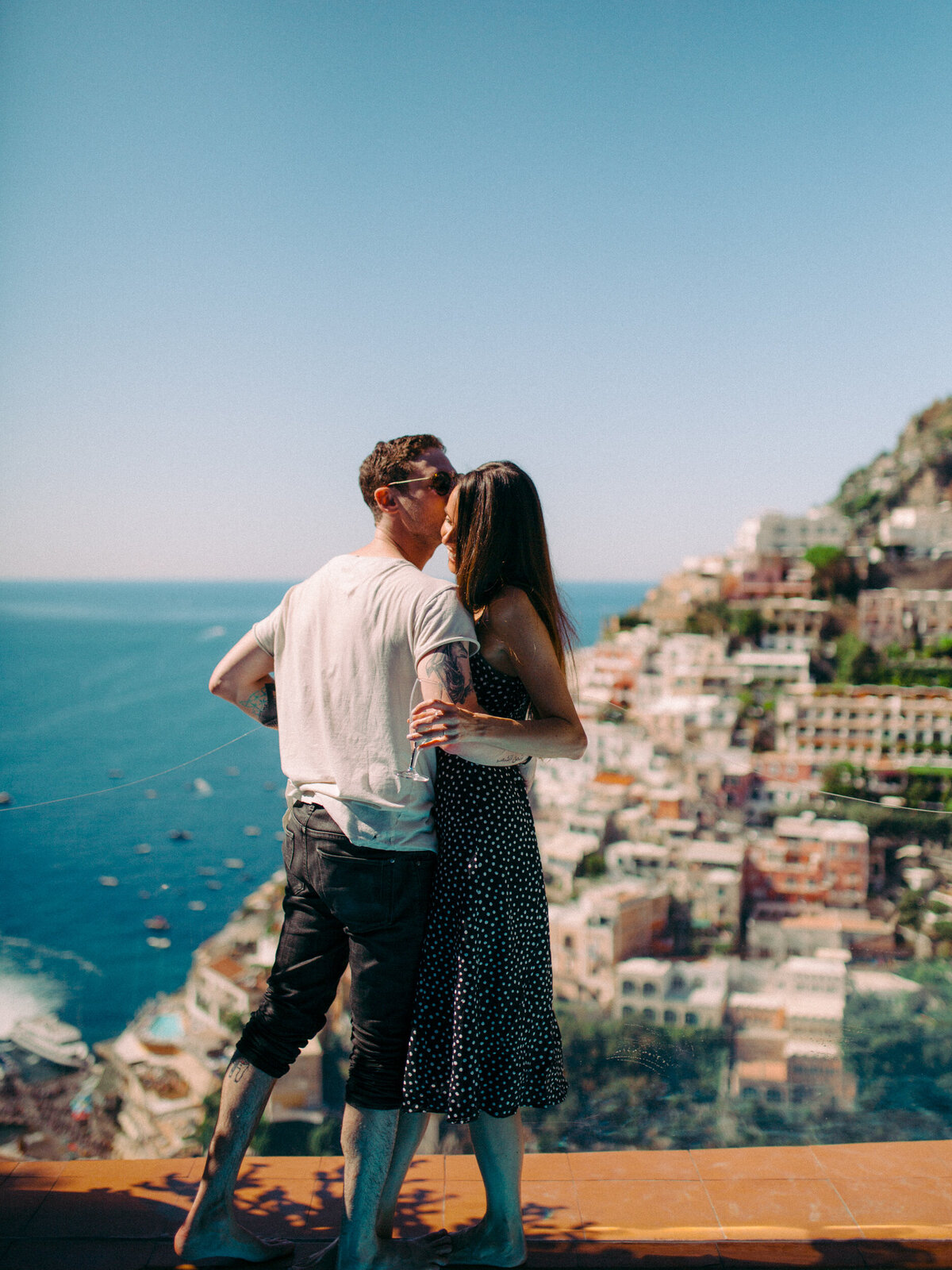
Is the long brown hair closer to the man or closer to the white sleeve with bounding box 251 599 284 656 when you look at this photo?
the man

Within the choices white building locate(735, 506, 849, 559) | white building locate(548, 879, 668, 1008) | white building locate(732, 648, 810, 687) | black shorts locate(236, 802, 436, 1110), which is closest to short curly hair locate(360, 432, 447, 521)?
black shorts locate(236, 802, 436, 1110)

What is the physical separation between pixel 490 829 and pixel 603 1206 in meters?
0.68

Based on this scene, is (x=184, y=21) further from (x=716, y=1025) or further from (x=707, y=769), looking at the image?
(x=716, y=1025)

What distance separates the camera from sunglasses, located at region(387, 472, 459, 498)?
1.04 meters

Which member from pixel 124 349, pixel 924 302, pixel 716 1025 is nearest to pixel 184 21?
pixel 716 1025

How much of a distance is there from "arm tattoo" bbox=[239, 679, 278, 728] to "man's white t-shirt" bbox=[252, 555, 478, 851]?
17 centimetres

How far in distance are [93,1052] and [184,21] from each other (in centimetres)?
442

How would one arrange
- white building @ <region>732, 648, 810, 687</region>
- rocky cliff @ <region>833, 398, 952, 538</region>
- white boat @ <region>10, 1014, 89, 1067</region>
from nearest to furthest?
white boat @ <region>10, 1014, 89, 1067</region> < white building @ <region>732, 648, 810, 687</region> < rocky cliff @ <region>833, 398, 952, 538</region>

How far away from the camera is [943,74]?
95.3ft

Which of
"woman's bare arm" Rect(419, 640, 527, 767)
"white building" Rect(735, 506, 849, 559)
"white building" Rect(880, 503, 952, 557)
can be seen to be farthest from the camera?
"white building" Rect(735, 506, 849, 559)

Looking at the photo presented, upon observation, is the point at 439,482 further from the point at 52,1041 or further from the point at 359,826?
the point at 52,1041

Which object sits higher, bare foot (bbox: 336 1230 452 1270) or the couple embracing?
the couple embracing

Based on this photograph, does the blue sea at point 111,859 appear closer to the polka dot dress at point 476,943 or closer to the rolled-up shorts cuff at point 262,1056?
the polka dot dress at point 476,943

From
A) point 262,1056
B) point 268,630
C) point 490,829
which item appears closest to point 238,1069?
point 262,1056
